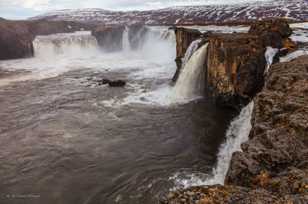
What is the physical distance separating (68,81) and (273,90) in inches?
812

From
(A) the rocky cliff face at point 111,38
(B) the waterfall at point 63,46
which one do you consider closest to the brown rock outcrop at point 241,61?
(A) the rocky cliff face at point 111,38

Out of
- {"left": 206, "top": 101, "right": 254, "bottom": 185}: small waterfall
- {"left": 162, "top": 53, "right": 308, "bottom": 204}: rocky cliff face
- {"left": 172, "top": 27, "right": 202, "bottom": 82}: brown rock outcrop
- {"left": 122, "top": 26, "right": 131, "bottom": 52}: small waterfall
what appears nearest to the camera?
{"left": 162, "top": 53, "right": 308, "bottom": 204}: rocky cliff face

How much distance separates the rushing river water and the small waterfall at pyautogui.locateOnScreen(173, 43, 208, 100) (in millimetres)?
1482

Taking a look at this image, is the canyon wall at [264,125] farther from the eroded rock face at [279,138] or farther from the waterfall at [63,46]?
the waterfall at [63,46]

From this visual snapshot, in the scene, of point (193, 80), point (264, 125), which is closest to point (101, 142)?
point (264, 125)

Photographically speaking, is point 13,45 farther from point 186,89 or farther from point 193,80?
point 193,80

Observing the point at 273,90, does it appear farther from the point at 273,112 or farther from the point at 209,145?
the point at 209,145

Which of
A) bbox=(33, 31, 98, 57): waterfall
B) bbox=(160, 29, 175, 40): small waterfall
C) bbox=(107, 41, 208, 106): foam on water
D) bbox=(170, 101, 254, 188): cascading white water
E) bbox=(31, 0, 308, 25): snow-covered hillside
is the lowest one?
bbox=(170, 101, 254, 188): cascading white water

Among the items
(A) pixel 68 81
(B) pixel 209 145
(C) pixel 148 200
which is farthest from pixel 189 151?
(A) pixel 68 81

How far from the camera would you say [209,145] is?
1274cm

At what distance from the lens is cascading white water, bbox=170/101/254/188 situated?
389 inches

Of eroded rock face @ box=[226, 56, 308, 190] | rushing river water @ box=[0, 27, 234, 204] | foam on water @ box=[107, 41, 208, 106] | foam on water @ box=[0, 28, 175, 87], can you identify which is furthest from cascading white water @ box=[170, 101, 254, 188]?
foam on water @ box=[0, 28, 175, 87]

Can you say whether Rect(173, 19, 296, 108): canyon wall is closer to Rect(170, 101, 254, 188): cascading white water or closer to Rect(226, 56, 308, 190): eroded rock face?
Rect(170, 101, 254, 188): cascading white water

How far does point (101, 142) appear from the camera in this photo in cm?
1341
